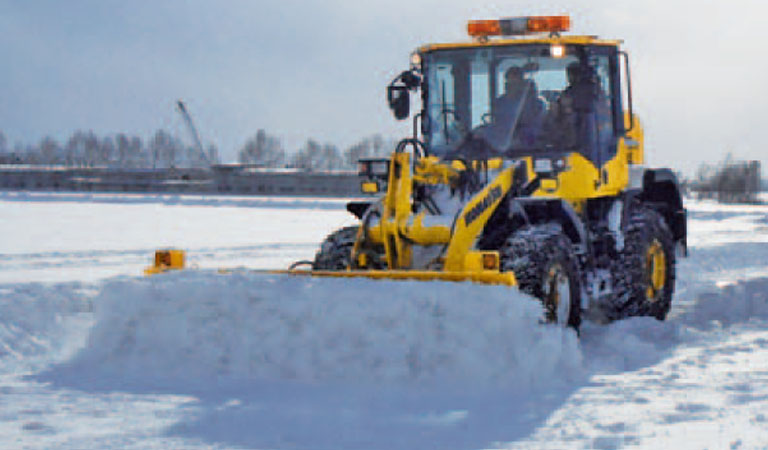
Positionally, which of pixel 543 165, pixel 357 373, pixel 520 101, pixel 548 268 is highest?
pixel 520 101

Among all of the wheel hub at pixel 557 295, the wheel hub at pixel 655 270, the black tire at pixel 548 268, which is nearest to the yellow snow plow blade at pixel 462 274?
the black tire at pixel 548 268

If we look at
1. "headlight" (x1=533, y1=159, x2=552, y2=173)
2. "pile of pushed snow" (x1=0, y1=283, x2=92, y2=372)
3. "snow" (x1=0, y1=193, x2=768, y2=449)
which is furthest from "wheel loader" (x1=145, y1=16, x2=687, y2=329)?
"pile of pushed snow" (x1=0, y1=283, x2=92, y2=372)

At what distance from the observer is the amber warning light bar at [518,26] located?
8.82 metres

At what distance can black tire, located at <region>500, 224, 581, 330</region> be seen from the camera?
24.5ft

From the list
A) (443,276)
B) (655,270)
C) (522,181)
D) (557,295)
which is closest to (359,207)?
(522,181)

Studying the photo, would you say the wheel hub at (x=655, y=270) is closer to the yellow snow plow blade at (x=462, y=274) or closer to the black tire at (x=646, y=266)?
the black tire at (x=646, y=266)

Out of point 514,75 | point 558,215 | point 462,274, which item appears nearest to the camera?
point 462,274

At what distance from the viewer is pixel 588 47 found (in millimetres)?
8945

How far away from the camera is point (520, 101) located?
29.2ft

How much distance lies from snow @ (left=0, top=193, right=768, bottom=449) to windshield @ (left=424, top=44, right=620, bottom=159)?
1.60 meters

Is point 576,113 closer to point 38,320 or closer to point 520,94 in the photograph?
point 520,94

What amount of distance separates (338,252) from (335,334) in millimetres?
1971

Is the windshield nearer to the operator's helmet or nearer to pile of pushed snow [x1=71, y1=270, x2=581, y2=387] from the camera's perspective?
the operator's helmet

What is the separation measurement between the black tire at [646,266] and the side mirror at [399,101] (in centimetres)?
220
